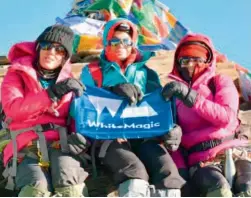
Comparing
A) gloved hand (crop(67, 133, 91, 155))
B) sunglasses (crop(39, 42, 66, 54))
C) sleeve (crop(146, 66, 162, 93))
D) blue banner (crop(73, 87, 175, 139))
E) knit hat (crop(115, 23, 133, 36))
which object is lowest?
gloved hand (crop(67, 133, 91, 155))

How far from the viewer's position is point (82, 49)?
10297mm

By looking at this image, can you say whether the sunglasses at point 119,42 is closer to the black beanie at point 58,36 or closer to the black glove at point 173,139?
the black beanie at point 58,36

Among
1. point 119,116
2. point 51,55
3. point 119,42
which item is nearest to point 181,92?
point 119,116

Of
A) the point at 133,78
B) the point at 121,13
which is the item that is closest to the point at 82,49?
the point at 121,13

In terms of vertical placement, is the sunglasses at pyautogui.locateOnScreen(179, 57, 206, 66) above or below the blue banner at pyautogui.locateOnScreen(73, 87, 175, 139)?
above

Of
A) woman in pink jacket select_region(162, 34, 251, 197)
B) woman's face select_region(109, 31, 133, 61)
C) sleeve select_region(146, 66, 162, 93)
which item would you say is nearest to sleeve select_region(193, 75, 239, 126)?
woman in pink jacket select_region(162, 34, 251, 197)

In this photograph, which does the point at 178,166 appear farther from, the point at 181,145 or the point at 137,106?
the point at 137,106

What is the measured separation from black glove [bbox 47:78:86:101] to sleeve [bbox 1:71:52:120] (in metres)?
0.06

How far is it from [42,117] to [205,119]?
1.58m

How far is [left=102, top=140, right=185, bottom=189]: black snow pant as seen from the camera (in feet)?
15.6

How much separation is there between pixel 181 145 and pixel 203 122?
12.7 inches

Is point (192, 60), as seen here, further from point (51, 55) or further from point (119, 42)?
point (51, 55)

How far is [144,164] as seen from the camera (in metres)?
5.06

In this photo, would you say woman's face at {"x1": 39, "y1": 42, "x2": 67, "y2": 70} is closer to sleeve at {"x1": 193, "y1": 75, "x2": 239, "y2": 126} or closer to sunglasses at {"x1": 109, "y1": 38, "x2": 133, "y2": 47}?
sunglasses at {"x1": 109, "y1": 38, "x2": 133, "y2": 47}
